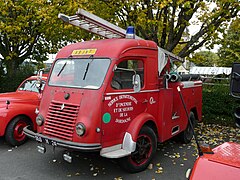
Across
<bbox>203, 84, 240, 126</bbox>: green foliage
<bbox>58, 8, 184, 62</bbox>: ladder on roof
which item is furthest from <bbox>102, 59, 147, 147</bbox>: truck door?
<bbox>203, 84, 240, 126</bbox>: green foliage

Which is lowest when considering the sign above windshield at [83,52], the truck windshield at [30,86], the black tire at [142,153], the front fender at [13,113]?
the black tire at [142,153]

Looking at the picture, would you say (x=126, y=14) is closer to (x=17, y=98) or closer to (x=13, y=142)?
(x=17, y=98)

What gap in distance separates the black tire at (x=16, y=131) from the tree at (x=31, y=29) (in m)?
3.74

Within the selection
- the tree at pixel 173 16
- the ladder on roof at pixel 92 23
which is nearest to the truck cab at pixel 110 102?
the ladder on roof at pixel 92 23

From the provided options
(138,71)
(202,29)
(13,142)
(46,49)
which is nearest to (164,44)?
(202,29)

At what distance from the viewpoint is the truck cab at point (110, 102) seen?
14.0ft

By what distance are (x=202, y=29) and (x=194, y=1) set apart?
1439 mm

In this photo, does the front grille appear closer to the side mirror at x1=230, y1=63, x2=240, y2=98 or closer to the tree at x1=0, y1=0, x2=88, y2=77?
the side mirror at x1=230, y1=63, x2=240, y2=98

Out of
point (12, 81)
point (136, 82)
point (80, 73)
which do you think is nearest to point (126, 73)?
point (136, 82)

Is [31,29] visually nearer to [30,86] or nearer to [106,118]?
[30,86]

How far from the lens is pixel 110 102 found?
441 centimetres

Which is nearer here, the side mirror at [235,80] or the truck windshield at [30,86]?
the side mirror at [235,80]

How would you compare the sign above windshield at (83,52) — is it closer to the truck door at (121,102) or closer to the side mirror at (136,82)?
the truck door at (121,102)

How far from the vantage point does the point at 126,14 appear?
371 inches
